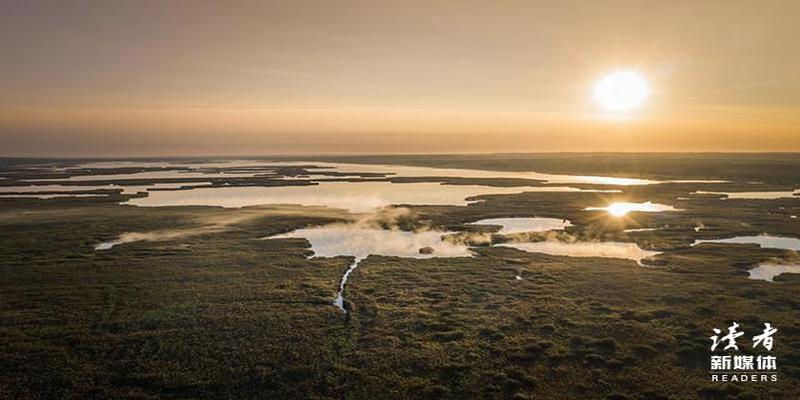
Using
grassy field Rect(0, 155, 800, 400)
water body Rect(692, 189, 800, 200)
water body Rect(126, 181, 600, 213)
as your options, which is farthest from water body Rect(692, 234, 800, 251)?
water body Rect(692, 189, 800, 200)

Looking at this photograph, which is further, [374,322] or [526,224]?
[526,224]

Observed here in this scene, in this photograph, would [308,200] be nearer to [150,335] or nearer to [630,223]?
[630,223]

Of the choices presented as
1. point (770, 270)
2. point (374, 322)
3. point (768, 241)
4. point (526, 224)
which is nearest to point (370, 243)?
point (526, 224)

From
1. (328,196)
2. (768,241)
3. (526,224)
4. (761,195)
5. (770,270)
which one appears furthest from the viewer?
(328,196)

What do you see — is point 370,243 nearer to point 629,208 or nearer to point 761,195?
point 629,208

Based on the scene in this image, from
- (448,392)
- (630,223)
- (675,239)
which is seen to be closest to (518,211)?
(630,223)

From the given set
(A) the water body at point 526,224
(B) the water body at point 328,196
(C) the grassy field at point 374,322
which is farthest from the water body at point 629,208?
(C) the grassy field at point 374,322
